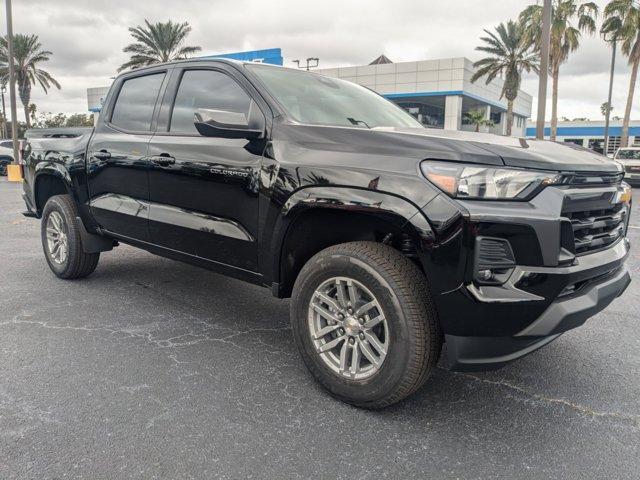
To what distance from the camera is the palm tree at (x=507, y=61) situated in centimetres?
3694

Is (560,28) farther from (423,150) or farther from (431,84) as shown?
(423,150)

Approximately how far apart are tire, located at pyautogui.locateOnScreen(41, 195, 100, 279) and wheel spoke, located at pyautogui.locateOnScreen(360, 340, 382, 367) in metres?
3.19

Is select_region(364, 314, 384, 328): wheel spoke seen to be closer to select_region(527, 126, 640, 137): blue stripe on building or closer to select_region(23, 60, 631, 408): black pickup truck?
select_region(23, 60, 631, 408): black pickup truck

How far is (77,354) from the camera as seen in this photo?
3381 millimetres

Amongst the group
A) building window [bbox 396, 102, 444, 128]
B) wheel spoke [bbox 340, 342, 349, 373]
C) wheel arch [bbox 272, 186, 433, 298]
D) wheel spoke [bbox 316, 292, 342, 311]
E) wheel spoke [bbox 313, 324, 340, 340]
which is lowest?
wheel spoke [bbox 340, 342, 349, 373]

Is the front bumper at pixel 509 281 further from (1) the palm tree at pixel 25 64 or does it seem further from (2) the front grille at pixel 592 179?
(1) the palm tree at pixel 25 64

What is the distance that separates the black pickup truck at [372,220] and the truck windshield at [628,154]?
65.8ft

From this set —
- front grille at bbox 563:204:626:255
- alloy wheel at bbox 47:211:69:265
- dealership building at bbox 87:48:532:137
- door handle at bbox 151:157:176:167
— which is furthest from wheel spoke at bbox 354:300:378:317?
dealership building at bbox 87:48:532:137

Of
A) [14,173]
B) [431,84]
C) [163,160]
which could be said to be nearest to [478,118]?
[431,84]

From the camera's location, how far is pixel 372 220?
2693 mm

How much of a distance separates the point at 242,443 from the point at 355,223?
1.20 meters

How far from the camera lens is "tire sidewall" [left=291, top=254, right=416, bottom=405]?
2506mm

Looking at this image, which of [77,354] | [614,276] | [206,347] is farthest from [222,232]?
[614,276]

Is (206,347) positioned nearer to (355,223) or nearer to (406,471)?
(355,223)
